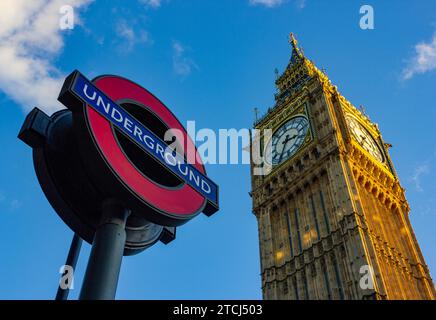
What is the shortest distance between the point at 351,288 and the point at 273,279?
8.63 meters

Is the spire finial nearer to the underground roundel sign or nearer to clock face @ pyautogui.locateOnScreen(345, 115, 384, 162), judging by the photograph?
clock face @ pyautogui.locateOnScreen(345, 115, 384, 162)

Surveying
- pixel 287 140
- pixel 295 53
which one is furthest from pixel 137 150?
pixel 295 53

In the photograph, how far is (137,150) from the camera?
10266mm

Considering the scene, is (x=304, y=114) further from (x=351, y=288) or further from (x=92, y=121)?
(x=92, y=121)

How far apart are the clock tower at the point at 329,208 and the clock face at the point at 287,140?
5.7 inches

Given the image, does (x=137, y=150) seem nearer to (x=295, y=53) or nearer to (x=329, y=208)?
(x=329, y=208)

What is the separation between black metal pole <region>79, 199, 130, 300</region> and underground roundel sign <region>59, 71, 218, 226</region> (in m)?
0.38

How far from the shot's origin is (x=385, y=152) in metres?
56.6

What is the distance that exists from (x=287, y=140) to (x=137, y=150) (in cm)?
4478

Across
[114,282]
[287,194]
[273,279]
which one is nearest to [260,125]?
[287,194]

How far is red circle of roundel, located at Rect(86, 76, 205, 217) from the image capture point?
356 inches

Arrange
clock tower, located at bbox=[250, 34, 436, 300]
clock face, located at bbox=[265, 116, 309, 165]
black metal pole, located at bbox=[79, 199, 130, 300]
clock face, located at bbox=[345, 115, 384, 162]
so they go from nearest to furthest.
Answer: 1. black metal pole, located at bbox=[79, 199, 130, 300]
2. clock tower, located at bbox=[250, 34, 436, 300]
3. clock face, located at bbox=[265, 116, 309, 165]
4. clock face, located at bbox=[345, 115, 384, 162]

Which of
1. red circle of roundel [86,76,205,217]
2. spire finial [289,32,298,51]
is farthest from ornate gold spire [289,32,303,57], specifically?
red circle of roundel [86,76,205,217]
